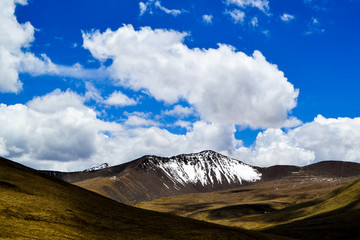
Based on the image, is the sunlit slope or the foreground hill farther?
the sunlit slope

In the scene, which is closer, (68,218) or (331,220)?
(68,218)

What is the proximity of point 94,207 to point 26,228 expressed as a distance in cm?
3138

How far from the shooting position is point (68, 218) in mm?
56531

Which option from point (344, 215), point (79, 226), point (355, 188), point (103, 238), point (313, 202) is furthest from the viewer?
point (313, 202)

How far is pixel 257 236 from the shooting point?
234 feet

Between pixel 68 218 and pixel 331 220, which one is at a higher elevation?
pixel 68 218

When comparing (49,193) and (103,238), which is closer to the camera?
(103,238)

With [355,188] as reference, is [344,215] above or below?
below

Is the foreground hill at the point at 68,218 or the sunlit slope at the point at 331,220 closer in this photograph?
the foreground hill at the point at 68,218

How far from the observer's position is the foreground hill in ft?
150

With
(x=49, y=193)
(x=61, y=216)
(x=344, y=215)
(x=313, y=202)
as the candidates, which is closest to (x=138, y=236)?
(x=61, y=216)

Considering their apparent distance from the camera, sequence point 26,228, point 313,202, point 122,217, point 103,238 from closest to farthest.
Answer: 1. point 26,228
2. point 103,238
3. point 122,217
4. point 313,202

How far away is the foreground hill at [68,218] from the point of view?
4578cm

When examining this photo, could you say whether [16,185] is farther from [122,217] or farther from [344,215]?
[344,215]
